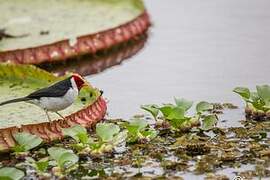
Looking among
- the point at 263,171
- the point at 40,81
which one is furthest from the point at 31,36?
the point at 263,171

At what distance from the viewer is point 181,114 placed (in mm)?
4574

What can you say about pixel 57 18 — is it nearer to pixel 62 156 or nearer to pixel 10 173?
pixel 62 156

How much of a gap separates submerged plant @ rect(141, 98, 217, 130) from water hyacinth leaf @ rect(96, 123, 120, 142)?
272 millimetres

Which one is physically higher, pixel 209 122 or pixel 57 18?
pixel 57 18

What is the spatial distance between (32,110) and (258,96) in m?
1.11

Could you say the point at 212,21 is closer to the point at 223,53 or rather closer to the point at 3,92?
the point at 223,53

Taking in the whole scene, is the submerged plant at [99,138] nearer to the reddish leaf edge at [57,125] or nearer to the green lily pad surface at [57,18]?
the reddish leaf edge at [57,125]

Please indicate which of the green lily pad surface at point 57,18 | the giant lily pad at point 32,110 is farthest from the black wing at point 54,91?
the green lily pad surface at point 57,18

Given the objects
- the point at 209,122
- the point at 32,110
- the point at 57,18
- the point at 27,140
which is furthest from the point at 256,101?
the point at 57,18

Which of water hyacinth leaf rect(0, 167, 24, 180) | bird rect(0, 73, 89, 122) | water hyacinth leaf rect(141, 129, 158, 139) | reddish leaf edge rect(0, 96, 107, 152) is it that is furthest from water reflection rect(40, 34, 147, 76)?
water hyacinth leaf rect(0, 167, 24, 180)

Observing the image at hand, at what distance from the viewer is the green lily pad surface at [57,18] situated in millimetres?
6074

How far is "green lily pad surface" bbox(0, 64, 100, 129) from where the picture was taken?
15.2ft

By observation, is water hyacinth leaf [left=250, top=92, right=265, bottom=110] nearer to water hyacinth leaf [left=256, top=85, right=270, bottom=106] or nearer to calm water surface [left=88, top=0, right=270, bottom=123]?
water hyacinth leaf [left=256, top=85, right=270, bottom=106]

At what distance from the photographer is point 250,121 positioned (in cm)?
479
